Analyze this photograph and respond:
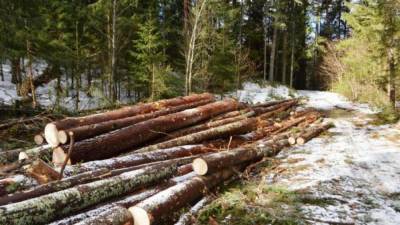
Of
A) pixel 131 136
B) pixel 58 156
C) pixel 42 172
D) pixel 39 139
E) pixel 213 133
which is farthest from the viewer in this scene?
pixel 213 133

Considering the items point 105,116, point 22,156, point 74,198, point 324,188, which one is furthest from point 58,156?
point 324,188

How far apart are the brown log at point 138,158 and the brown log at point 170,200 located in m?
1.21

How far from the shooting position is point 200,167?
623 centimetres

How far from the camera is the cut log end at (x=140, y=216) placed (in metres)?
4.37

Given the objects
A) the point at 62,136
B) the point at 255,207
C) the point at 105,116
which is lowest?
the point at 255,207

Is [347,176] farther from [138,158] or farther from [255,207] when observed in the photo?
[138,158]

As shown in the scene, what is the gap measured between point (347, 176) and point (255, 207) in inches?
101

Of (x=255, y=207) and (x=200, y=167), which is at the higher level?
(x=200, y=167)

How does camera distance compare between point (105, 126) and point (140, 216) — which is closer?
point (140, 216)

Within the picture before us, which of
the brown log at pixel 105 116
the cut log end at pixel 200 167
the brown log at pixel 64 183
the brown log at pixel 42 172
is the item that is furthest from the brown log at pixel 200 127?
the brown log at pixel 42 172

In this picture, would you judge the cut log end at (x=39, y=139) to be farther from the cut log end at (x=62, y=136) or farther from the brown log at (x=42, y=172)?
the brown log at (x=42, y=172)

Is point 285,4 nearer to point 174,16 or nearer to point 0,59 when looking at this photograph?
point 174,16

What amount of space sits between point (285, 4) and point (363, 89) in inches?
544

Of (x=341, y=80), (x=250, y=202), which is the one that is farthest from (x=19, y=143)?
(x=341, y=80)
